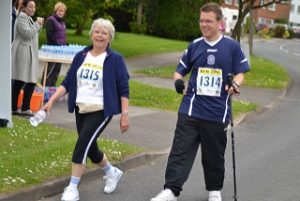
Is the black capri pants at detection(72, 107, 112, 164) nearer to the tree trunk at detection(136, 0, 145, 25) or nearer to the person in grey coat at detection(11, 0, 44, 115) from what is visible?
the person in grey coat at detection(11, 0, 44, 115)

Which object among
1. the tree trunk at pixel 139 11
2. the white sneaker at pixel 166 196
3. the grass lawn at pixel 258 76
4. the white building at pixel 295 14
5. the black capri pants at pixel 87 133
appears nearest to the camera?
the black capri pants at pixel 87 133

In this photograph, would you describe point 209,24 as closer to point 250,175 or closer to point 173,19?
point 250,175

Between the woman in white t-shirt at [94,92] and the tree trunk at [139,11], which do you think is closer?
the woman in white t-shirt at [94,92]

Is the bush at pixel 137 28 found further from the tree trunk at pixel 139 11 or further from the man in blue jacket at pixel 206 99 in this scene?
the man in blue jacket at pixel 206 99

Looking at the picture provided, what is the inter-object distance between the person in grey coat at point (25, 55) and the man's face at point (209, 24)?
453 cm

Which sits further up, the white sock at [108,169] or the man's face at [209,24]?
the man's face at [209,24]

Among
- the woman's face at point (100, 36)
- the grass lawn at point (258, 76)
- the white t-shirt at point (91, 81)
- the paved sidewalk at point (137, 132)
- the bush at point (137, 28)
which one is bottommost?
the bush at point (137, 28)

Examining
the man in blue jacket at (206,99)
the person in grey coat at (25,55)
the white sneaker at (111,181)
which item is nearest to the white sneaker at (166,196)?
the man in blue jacket at (206,99)

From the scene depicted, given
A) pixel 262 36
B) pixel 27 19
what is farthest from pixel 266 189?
pixel 262 36

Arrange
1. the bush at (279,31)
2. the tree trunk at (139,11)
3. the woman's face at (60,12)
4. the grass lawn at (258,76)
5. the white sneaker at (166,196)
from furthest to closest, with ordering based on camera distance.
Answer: the bush at (279,31) < the tree trunk at (139,11) < the grass lawn at (258,76) < the woman's face at (60,12) < the white sneaker at (166,196)

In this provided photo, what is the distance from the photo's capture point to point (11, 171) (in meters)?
6.69

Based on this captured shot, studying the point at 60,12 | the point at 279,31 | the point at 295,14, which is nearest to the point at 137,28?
the point at 279,31

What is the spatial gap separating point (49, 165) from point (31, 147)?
0.90m

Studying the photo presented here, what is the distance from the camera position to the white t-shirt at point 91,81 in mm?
6305
